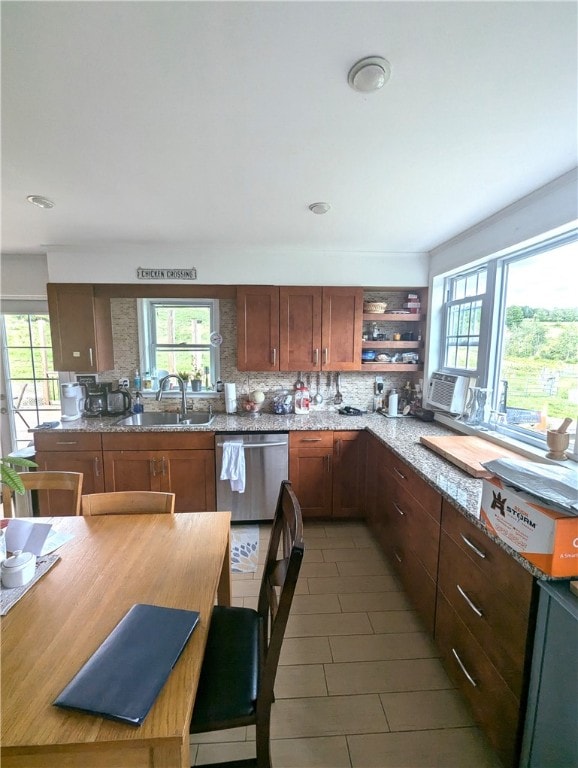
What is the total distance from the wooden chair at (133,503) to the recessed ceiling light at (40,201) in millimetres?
1799

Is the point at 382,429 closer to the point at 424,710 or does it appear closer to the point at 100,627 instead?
the point at 424,710

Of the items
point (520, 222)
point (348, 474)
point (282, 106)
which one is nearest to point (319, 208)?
point (282, 106)

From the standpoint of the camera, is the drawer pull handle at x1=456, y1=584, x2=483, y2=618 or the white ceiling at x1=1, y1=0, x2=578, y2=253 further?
the drawer pull handle at x1=456, y1=584, x2=483, y2=618

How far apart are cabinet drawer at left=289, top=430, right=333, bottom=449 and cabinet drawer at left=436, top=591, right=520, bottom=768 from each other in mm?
1411

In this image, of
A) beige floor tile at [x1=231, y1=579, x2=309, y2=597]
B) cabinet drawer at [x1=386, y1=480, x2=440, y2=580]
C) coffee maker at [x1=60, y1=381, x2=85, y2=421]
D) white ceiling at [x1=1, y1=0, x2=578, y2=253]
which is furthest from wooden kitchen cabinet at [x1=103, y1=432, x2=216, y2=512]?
white ceiling at [x1=1, y1=0, x2=578, y2=253]

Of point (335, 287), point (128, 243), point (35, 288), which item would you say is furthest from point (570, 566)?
point (35, 288)

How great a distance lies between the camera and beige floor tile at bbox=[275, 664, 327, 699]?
150cm

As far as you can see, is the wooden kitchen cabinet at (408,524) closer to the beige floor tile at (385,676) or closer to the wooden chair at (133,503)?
the beige floor tile at (385,676)

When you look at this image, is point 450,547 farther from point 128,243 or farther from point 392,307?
point 128,243

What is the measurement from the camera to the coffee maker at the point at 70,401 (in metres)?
3.05

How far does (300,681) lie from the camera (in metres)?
1.55

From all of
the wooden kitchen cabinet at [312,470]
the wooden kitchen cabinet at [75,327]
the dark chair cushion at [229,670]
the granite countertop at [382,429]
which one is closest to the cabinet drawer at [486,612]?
the granite countertop at [382,429]

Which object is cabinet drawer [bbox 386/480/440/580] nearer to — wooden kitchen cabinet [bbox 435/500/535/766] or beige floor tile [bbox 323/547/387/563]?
wooden kitchen cabinet [bbox 435/500/535/766]

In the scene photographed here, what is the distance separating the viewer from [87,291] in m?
2.97
